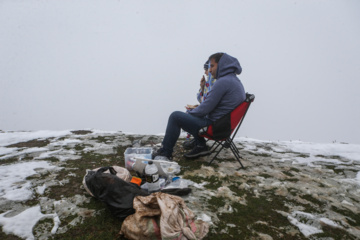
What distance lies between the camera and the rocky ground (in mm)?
1917

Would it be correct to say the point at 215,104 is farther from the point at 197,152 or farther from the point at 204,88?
the point at 204,88

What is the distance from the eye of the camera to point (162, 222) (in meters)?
1.56

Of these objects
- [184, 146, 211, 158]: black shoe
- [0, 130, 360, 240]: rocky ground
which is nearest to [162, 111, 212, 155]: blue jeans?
→ [184, 146, 211, 158]: black shoe

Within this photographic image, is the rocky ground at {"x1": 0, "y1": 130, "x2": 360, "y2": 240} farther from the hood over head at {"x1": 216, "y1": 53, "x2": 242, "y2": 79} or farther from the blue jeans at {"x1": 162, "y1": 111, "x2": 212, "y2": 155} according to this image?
the hood over head at {"x1": 216, "y1": 53, "x2": 242, "y2": 79}

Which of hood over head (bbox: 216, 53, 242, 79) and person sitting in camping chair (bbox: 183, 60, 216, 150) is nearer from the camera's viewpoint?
hood over head (bbox: 216, 53, 242, 79)

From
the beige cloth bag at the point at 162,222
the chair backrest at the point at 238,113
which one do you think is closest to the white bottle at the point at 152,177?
the beige cloth bag at the point at 162,222

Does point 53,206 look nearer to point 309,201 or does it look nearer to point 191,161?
point 191,161

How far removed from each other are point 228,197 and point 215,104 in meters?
1.62

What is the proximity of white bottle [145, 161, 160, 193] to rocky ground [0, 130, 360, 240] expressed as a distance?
458 mm

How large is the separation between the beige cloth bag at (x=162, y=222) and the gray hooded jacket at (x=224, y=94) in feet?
6.65

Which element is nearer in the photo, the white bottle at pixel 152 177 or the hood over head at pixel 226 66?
the white bottle at pixel 152 177

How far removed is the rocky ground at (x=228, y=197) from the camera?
1917mm

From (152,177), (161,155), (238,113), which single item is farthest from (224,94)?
(152,177)

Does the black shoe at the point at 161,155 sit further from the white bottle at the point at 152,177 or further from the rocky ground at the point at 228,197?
the white bottle at the point at 152,177
